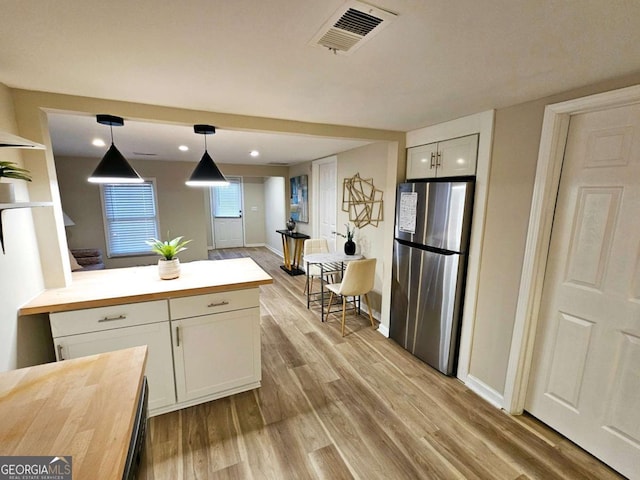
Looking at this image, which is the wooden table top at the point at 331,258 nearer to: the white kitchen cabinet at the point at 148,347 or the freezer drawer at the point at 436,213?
the freezer drawer at the point at 436,213

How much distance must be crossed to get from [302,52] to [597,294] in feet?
6.80

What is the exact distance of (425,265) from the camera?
8.16ft

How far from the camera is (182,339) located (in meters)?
1.93

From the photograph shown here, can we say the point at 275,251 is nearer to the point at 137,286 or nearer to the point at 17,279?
the point at 137,286

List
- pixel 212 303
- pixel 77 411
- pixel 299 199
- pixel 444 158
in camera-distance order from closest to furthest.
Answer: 1. pixel 77 411
2. pixel 212 303
3. pixel 444 158
4. pixel 299 199

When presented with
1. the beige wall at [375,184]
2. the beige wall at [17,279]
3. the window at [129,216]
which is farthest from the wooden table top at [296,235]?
the beige wall at [17,279]

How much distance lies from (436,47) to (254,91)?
103 cm

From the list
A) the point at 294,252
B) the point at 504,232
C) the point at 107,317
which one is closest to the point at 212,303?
the point at 107,317

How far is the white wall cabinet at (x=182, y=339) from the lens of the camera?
67.2 inches

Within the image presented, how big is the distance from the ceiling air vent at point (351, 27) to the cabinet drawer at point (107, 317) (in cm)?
179

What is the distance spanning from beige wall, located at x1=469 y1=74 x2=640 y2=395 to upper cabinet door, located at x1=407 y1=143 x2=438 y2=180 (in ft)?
1.84

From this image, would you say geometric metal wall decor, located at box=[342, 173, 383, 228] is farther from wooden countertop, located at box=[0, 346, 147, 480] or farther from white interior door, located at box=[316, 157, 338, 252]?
wooden countertop, located at box=[0, 346, 147, 480]

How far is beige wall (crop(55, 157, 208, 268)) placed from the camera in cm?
468

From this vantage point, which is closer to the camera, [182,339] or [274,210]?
[182,339]
